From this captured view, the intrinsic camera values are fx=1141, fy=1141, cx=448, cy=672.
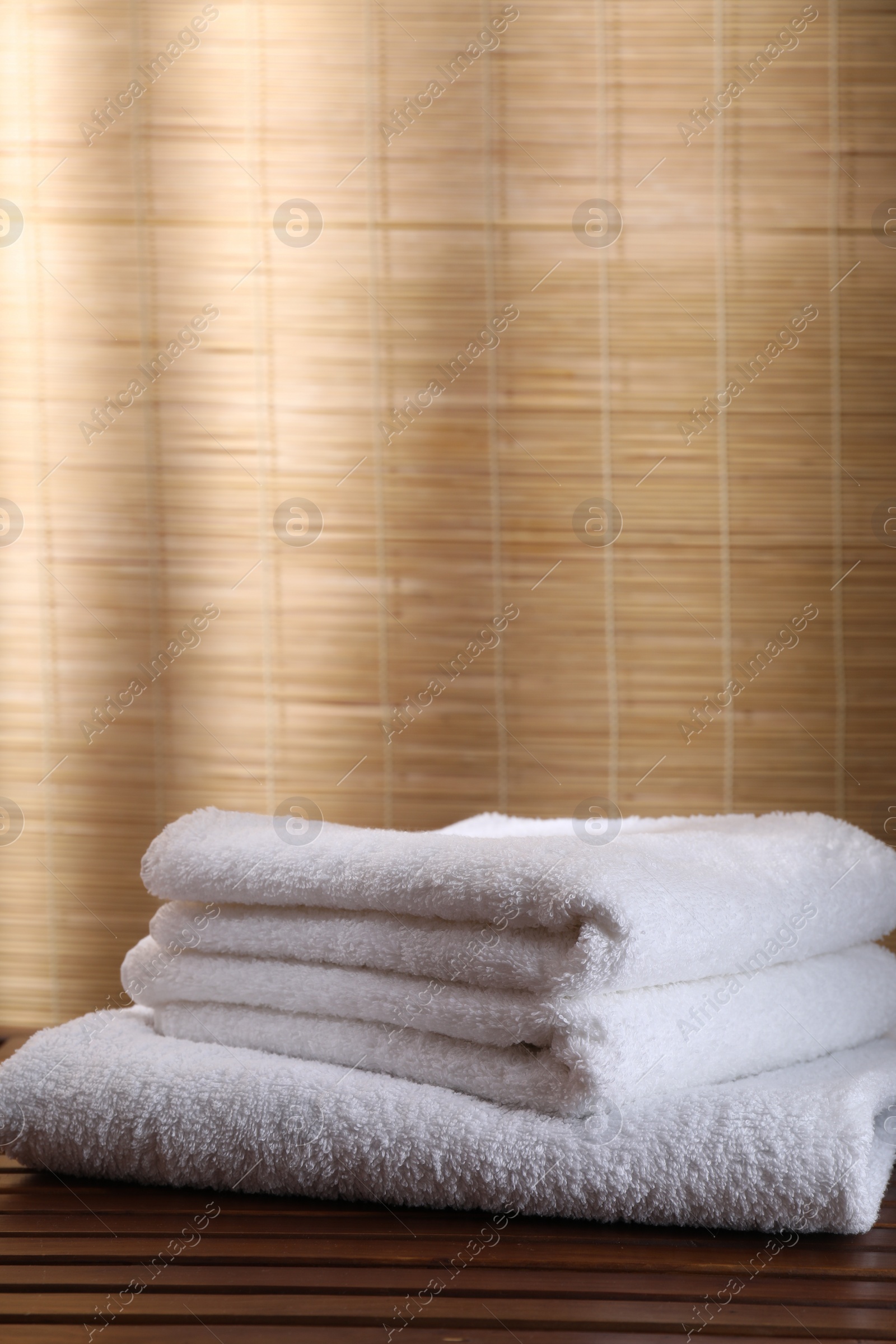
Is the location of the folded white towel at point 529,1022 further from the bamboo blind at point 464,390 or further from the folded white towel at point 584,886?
the bamboo blind at point 464,390

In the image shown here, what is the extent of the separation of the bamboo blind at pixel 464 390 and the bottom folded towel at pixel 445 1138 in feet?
1.48

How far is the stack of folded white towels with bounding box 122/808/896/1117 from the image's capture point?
0.50m

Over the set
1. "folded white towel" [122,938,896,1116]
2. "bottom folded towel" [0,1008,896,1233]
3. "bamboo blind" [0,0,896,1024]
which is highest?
"bamboo blind" [0,0,896,1024]

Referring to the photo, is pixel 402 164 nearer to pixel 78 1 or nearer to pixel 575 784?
pixel 78 1
